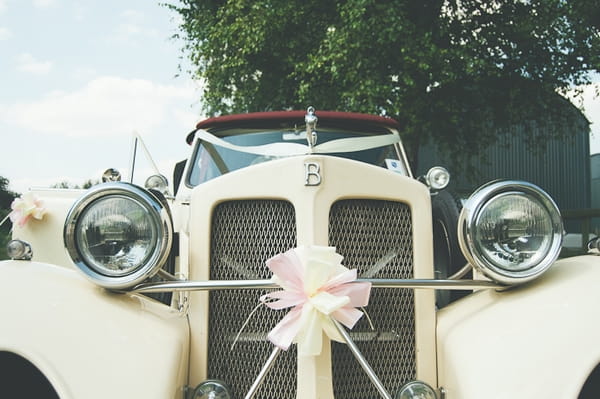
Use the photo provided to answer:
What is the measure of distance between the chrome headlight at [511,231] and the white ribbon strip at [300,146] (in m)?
0.95

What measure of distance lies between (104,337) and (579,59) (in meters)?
12.8

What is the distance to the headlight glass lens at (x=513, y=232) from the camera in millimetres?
1992

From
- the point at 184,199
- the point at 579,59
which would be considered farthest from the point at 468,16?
the point at 184,199

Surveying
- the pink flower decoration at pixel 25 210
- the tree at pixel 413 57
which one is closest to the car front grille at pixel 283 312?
the pink flower decoration at pixel 25 210

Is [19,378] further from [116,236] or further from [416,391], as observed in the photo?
[416,391]

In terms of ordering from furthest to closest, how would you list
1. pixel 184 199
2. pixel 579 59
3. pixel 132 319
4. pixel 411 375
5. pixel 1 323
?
pixel 579 59 → pixel 184 199 → pixel 411 375 → pixel 132 319 → pixel 1 323

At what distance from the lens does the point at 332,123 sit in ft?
11.1

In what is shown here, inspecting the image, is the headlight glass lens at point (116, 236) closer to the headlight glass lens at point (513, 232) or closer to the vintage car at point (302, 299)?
the vintage car at point (302, 299)

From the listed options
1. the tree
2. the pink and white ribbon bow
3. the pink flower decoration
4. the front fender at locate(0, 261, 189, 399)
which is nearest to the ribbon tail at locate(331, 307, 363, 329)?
the pink and white ribbon bow

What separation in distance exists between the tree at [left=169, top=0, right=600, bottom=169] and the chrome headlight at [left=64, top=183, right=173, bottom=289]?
898cm

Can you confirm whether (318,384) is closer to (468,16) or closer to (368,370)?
(368,370)

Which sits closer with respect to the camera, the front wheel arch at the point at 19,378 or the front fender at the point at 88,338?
the front fender at the point at 88,338

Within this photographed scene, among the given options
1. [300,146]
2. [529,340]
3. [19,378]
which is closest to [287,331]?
[529,340]

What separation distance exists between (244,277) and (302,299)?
37cm
